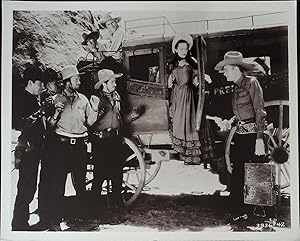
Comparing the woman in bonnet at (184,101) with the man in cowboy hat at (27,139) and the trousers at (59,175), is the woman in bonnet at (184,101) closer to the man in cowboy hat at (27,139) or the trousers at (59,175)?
the trousers at (59,175)

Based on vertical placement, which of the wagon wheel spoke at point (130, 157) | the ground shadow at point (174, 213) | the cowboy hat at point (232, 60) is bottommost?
the ground shadow at point (174, 213)

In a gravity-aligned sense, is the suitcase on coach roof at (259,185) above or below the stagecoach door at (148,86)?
below

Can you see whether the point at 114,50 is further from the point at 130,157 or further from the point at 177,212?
the point at 177,212

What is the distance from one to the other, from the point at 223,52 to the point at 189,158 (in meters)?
0.32

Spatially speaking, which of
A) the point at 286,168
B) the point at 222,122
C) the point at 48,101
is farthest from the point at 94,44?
the point at 286,168

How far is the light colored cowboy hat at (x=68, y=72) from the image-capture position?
1337 millimetres

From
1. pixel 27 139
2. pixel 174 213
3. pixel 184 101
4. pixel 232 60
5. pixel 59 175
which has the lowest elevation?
pixel 174 213

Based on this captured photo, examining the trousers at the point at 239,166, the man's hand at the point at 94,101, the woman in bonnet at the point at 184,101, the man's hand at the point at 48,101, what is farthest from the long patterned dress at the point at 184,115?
the man's hand at the point at 48,101

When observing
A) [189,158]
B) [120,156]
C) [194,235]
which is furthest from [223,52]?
[194,235]

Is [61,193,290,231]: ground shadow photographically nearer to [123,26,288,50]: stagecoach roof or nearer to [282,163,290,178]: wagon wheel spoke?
[282,163,290,178]: wagon wheel spoke

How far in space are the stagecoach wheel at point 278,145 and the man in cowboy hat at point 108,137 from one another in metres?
0.28

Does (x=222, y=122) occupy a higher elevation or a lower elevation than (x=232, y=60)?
lower

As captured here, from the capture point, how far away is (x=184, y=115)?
4.36 feet

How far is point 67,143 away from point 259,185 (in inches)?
21.9
